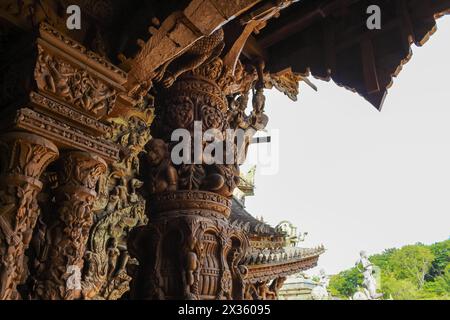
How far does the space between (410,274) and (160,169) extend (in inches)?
1360

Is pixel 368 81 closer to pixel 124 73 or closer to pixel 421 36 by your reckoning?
pixel 421 36

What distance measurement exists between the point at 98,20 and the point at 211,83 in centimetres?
72

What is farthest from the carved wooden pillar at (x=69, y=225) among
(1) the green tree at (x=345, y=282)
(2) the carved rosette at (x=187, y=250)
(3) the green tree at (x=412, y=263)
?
(1) the green tree at (x=345, y=282)

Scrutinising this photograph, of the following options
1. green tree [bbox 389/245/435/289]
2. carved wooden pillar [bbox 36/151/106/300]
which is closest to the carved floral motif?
carved wooden pillar [bbox 36/151/106/300]

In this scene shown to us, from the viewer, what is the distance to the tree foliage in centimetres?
2927

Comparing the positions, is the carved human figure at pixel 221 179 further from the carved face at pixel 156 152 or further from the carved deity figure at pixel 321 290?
the carved deity figure at pixel 321 290

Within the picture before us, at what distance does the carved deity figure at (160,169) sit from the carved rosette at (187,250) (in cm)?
5

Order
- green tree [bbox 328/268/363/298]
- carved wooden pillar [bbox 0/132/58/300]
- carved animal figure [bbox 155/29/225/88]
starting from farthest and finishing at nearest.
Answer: green tree [bbox 328/268/363/298] → carved animal figure [bbox 155/29/225/88] → carved wooden pillar [bbox 0/132/58/300]

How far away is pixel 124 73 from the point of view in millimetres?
1948

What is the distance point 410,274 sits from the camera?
32.8m

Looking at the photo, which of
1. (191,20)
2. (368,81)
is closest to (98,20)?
(191,20)

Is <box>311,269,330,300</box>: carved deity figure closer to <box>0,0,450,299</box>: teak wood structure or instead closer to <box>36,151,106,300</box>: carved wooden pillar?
<box>0,0,450,299</box>: teak wood structure

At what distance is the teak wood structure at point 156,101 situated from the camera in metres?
1.63

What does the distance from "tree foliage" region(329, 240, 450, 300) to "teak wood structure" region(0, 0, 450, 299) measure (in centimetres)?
2875
